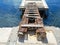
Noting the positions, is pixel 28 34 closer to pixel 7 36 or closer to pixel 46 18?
pixel 7 36

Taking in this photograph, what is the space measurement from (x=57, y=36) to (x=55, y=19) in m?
6.90

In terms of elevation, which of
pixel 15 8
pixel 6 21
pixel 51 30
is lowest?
pixel 15 8

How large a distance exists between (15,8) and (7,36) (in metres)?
10.4

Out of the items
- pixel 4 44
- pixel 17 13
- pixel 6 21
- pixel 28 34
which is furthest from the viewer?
pixel 17 13

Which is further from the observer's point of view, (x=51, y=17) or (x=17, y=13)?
(x=17, y=13)

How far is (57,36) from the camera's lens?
7.91 metres

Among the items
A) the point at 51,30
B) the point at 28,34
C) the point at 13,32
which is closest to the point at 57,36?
the point at 51,30

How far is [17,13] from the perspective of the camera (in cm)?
1670

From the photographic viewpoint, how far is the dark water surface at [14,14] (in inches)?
536

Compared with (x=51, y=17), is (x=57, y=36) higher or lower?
higher

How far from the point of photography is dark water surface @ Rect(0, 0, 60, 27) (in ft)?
44.7

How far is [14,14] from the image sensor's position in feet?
53.1

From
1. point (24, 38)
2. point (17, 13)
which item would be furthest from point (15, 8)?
point (24, 38)

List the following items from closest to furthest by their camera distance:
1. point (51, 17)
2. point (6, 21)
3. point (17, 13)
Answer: point (6, 21), point (51, 17), point (17, 13)
